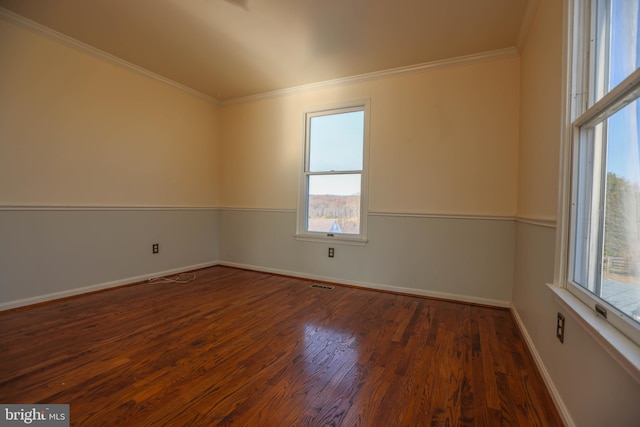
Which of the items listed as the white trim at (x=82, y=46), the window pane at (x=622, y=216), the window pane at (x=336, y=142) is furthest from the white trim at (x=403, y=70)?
the window pane at (x=622, y=216)

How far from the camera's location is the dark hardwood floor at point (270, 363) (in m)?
1.28

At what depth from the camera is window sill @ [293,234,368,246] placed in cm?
333

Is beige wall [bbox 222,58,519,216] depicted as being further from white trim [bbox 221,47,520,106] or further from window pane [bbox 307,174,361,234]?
window pane [bbox 307,174,361,234]

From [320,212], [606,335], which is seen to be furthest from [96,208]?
[606,335]

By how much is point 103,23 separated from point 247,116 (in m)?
1.87

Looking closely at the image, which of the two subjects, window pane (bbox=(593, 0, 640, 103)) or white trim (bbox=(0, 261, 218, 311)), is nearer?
window pane (bbox=(593, 0, 640, 103))

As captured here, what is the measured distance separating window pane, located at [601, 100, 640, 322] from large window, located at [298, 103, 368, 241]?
229 cm

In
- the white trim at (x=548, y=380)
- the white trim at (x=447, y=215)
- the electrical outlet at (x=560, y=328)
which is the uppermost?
the white trim at (x=447, y=215)

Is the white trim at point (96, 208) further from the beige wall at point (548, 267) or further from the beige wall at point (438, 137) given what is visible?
the beige wall at point (548, 267)

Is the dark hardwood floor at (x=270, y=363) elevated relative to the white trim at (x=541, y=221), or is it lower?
lower

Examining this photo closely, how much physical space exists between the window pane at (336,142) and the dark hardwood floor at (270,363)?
1.68 m

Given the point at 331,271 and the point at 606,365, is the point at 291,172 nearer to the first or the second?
the point at 331,271

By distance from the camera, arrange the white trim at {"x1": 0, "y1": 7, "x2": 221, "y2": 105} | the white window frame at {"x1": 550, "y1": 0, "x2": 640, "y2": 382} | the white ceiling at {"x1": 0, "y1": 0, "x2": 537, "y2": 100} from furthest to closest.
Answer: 1. the white trim at {"x1": 0, "y1": 7, "x2": 221, "y2": 105}
2. the white ceiling at {"x1": 0, "y1": 0, "x2": 537, "y2": 100}
3. the white window frame at {"x1": 550, "y1": 0, "x2": 640, "y2": 382}

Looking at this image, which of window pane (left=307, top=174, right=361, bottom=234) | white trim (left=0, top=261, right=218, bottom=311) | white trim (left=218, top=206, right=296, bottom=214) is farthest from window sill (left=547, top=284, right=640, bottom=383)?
white trim (left=0, top=261, right=218, bottom=311)
